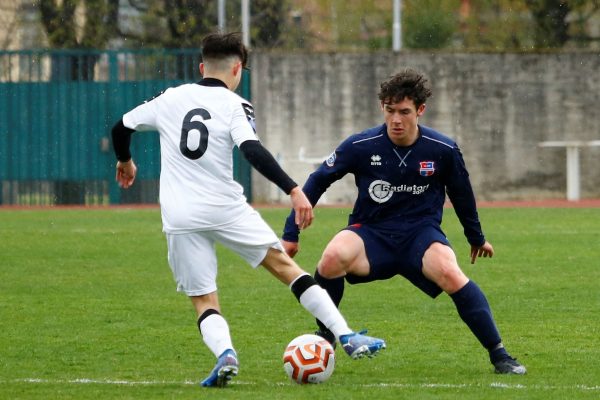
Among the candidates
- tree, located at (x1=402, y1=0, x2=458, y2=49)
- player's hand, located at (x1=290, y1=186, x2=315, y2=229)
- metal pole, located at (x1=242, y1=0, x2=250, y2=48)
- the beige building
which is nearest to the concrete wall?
metal pole, located at (x1=242, y1=0, x2=250, y2=48)

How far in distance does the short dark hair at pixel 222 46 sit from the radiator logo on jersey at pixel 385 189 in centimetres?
109

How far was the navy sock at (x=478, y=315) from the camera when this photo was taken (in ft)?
21.8

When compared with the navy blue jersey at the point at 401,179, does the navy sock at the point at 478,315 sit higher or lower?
lower

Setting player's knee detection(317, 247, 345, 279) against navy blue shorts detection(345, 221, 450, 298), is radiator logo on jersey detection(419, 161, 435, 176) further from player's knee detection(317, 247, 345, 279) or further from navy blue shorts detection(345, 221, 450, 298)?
player's knee detection(317, 247, 345, 279)

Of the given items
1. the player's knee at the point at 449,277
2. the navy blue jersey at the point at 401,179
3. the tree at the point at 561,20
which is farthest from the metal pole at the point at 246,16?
the player's knee at the point at 449,277

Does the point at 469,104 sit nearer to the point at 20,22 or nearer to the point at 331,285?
the point at 20,22

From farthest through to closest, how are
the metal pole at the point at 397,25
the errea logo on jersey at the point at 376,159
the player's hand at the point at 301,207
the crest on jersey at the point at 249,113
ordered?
the metal pole at the point at 397,25 → the errea logo on jersey at the point at 376,159 → the crest on jersey at the point at 249,113 → the player's hand at the point at 301,207

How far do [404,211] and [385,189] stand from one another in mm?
156

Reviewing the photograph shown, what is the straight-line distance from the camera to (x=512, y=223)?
17844mm

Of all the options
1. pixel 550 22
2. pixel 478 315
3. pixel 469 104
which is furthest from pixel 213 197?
pixel 550 22

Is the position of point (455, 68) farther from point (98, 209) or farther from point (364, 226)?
point (364, 226)

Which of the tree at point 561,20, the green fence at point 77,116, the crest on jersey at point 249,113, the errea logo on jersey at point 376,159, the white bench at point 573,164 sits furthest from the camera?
the tree at point 561,20

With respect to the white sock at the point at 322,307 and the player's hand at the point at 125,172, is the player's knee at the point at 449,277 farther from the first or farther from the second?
the player's hand at the point at 125,172

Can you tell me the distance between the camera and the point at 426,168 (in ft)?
22.5
